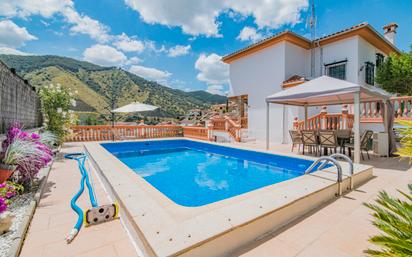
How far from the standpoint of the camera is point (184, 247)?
6.11ft

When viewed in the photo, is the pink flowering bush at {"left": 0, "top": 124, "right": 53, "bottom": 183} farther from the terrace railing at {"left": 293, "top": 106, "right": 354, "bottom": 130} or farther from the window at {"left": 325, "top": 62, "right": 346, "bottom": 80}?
the window at {"left": 325, "top": 62, "right": 346, "bottom": 80}

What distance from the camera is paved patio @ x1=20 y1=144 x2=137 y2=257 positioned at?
6.94ft

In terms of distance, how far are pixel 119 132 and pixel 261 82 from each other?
10.0 meters

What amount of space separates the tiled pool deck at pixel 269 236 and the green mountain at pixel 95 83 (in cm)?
4393

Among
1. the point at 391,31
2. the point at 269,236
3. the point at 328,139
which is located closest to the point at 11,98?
the point at 269,236

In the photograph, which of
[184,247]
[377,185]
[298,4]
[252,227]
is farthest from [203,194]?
[298,4]

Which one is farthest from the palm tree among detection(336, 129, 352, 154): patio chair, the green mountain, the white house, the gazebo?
the green mountain

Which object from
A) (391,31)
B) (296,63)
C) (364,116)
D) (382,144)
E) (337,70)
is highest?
(391,31)

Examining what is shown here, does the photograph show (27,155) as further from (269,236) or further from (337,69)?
(337,69)

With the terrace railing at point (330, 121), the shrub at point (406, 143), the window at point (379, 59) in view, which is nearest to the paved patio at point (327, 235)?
the shrub at point (406, 143)

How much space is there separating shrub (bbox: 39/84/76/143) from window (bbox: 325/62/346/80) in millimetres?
13881

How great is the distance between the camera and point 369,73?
11.9 meters

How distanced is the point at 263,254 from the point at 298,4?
51.1ft

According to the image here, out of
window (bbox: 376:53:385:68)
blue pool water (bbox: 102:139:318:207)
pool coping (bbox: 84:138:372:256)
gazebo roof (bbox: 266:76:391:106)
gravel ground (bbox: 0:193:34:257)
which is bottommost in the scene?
blue pool water (bbox: 102:139:318:207)
